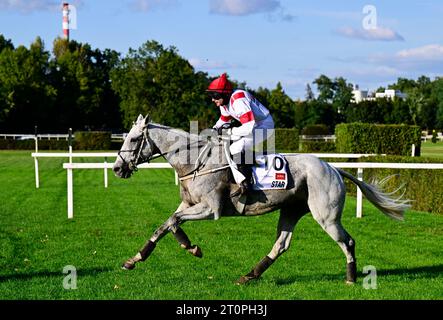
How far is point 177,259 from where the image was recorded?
30.5 ft

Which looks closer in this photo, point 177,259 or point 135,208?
point 177,259

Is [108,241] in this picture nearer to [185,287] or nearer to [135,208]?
[185,287]

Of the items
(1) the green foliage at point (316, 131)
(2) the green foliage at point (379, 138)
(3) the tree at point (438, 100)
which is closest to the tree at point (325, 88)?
(3) the tree at point (438, 100)

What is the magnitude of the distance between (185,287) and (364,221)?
23.3 ft

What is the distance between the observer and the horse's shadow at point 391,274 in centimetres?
778

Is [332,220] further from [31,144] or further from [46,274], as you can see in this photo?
[31,144]

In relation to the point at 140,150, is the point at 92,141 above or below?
below

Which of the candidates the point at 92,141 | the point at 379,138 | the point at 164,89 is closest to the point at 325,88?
the point at 164,89

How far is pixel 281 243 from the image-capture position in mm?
7926

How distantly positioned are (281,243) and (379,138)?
68.9 ft

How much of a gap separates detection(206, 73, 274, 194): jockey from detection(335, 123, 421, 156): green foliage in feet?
66.7

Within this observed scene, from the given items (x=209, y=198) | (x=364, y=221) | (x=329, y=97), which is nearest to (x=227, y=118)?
(x=209, y=198)

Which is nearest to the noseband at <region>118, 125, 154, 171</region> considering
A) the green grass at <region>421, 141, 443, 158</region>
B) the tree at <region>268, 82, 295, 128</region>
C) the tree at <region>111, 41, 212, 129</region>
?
the green grass at <region>421, 141, 443, 158</region>
